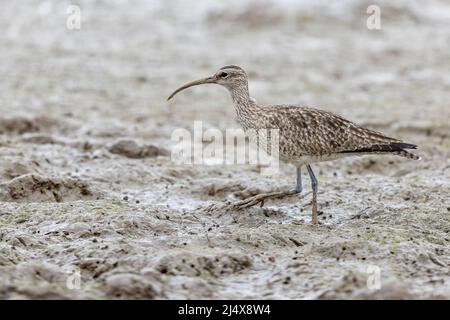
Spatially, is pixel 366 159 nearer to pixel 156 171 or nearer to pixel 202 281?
pixel 156 171

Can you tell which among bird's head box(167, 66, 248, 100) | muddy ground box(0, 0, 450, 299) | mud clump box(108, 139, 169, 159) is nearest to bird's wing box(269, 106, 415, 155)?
muddy ground box(0, 0, 450, 299)

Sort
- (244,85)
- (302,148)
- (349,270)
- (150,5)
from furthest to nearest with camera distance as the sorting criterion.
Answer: (150,5), (244,85), (302,148), (349,270)

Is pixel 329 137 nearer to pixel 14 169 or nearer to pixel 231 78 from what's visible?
pixel 231 78

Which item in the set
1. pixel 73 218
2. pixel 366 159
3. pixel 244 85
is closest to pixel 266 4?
pixel 366 159

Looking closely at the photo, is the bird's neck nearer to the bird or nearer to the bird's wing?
the bird

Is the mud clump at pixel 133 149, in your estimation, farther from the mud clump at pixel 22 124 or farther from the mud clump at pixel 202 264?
the mud clump at pixel 202 264

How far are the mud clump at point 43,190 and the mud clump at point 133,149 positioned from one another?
179 centimetres

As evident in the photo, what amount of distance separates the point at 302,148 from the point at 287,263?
1885 mm

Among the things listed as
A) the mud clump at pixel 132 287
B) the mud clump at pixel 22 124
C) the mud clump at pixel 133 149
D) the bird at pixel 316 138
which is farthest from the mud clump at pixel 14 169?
the mud clump at pixel 132 287

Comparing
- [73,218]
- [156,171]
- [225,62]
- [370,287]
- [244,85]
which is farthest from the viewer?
[225,62]

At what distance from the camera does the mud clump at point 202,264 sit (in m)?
6.59

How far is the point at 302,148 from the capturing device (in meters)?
8.55

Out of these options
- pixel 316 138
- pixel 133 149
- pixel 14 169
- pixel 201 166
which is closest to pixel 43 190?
pixel 14 169

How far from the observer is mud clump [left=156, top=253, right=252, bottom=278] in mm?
6594
